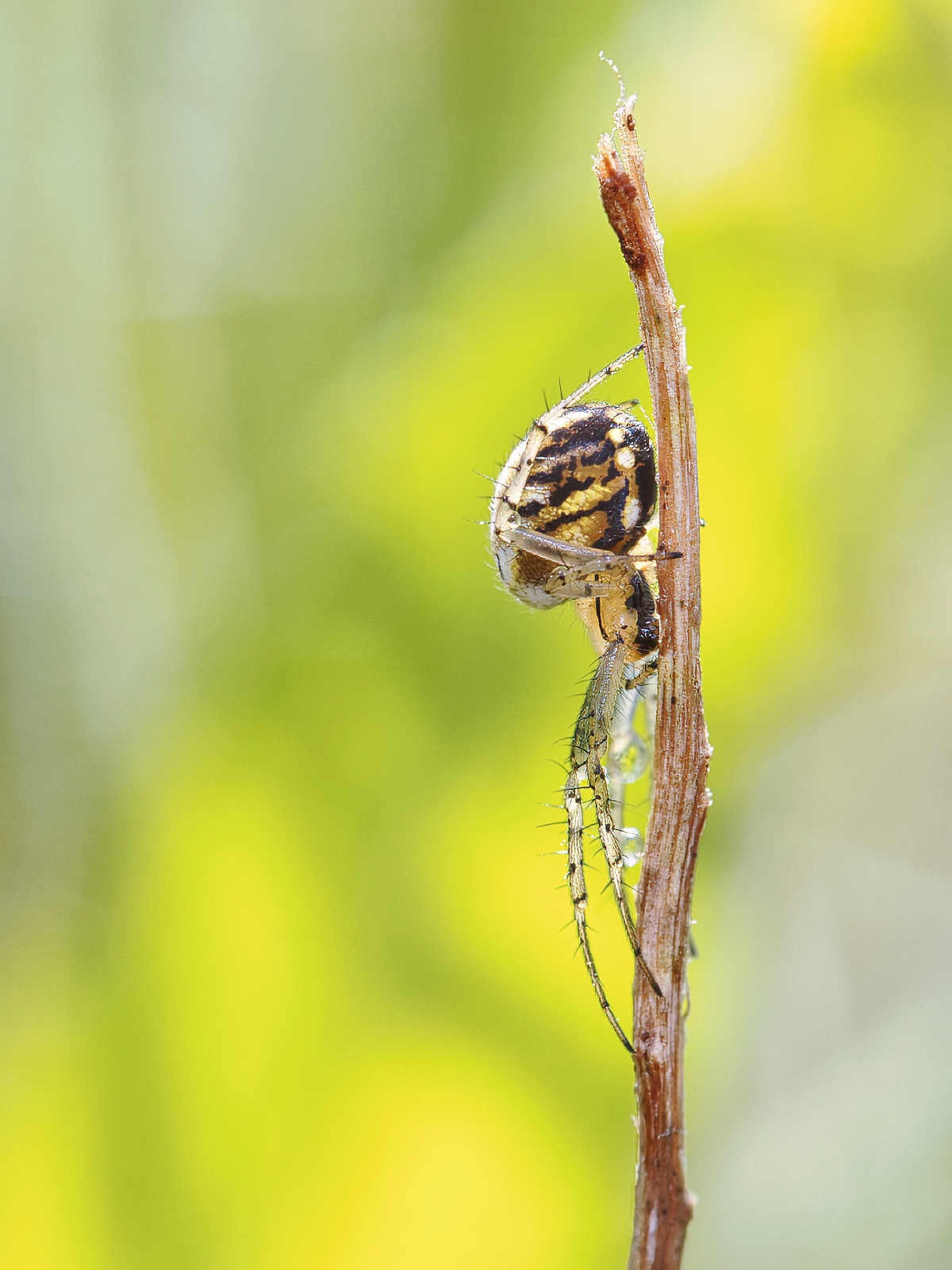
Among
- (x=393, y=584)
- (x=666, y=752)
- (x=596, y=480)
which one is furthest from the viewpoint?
(x=393, y=584)

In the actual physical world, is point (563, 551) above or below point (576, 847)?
above

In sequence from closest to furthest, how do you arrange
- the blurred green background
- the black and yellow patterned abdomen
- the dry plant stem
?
the dry plant stem, the black and yellow patterned abdomen, the blurred green background

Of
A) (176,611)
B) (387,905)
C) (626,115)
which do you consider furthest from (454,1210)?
(626,115)

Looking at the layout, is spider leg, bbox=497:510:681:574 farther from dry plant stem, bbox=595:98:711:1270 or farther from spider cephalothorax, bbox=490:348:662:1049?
dry plant stem, bbox=595:98:711:1270

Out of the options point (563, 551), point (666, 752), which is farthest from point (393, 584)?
point (666, 752)

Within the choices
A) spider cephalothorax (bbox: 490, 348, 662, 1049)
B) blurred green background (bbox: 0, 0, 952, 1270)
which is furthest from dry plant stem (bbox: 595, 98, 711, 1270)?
blurred green background (bbox: 0, 0, 952, 1270)

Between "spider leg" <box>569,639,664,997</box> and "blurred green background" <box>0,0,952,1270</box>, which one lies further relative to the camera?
"blurred green background" <box>0,0,952,1270</box>

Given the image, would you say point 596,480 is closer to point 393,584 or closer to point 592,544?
point 592,544

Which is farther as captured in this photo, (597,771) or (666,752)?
(597,771)

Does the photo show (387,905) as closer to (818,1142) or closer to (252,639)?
(252,639)
